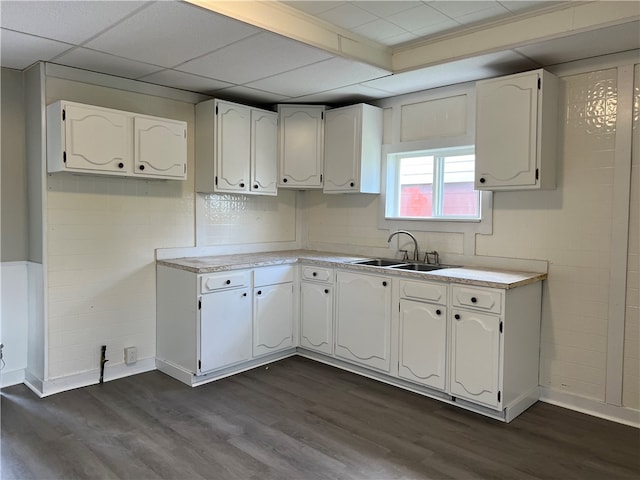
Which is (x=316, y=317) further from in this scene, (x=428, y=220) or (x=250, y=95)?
(x=250, y=95)

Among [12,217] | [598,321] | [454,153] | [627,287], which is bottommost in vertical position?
[598,321]

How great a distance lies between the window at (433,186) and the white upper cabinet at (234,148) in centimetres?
110

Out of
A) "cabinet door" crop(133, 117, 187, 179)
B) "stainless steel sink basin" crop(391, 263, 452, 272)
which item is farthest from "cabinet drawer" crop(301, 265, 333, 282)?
"cabinet door" crop(133, 117, 187, 179)

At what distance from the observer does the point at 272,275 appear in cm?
392

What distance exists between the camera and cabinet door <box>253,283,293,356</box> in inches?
151

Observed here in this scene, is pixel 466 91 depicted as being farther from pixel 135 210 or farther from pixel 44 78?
pixel 44 78

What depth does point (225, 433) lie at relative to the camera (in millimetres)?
2756

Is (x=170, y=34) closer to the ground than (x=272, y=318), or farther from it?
farther from it

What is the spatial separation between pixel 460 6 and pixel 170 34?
162 centimetres

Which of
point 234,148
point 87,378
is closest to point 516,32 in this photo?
point 234,148

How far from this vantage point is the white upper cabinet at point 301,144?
427 centimetres

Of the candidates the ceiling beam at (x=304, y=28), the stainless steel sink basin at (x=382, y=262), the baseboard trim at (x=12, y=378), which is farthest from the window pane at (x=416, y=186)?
the baseboard trim at (x=12, y=378)

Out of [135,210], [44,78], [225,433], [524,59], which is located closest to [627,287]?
[524,59]

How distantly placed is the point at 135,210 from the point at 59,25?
147cm
